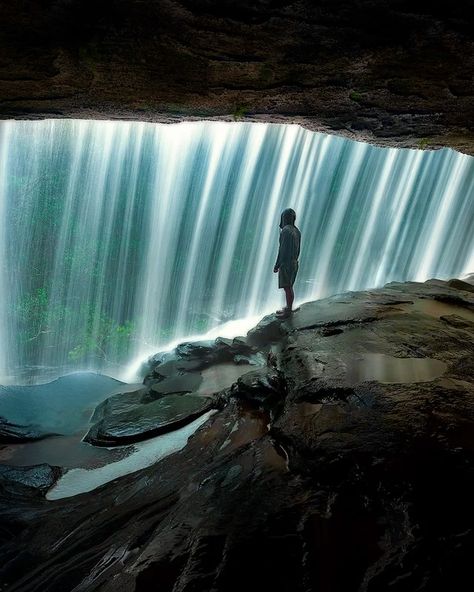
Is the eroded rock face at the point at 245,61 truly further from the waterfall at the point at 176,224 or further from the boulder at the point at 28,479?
the waterfall at the point at 176,224

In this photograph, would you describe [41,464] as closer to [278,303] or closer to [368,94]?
[368,94]

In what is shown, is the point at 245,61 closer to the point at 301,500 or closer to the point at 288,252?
the point at 301,500

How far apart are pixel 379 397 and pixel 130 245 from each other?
14683mm

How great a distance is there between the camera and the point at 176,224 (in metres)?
16.2

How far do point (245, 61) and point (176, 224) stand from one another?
43.3 feet

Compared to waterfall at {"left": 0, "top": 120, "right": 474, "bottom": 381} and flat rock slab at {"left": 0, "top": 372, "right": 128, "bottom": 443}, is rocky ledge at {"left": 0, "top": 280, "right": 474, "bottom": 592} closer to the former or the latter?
flat rock slab at {"left": 0, "top": 372, "right": 128, "bottom": 443}

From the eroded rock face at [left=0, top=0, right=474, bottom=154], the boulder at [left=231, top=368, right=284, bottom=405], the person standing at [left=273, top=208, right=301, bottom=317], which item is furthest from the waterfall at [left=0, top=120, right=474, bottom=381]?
the boulder at [left=231, top=368, right=284, bottom=405]

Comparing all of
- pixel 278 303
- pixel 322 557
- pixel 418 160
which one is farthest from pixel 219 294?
pixel 322 557

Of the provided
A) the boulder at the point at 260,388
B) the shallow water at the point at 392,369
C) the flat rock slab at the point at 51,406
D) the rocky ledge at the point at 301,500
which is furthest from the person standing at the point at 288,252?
the flat rock slab at the point at 51,406

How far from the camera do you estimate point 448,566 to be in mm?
1629

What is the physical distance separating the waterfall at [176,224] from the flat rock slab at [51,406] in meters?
6.52

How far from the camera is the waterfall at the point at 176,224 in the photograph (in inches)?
563

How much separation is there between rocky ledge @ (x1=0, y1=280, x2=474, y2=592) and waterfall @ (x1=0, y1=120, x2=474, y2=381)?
36.4ft

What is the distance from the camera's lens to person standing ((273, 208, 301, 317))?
697 cm
